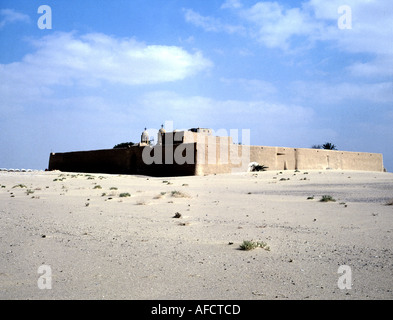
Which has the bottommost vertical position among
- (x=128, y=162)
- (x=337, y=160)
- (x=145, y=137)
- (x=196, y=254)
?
(x=196, y=254)

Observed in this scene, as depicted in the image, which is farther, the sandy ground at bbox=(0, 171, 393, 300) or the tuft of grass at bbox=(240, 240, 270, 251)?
the tuft of grass at bbox=(240, 240, 270, 251)

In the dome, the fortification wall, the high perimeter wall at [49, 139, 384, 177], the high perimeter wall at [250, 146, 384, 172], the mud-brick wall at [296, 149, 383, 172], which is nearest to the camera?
the high perimeter wall at [49, 139, 384, 177]

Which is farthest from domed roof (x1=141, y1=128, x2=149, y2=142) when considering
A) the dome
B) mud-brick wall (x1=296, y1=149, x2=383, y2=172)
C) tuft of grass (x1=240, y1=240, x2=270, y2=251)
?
tuft of grass (x1=240, y1=240, x2=270, y2=251)

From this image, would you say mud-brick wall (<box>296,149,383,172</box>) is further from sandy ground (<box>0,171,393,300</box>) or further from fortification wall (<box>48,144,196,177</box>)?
sandy ground (<box>0,171,393,300</box>)

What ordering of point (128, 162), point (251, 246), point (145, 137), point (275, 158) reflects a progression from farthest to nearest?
1. point (145, 137)
2. point (128, 162)
3. point (275, 158)
4. point (251, 246)

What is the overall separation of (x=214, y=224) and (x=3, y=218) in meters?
5.25

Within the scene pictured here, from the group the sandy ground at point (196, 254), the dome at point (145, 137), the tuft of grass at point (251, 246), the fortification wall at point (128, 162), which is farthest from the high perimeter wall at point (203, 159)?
the tuft of grass at point (251, 246)

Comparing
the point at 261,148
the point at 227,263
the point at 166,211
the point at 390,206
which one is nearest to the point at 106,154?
the point at 261,148

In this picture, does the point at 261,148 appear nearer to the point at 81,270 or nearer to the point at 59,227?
the point at 59,227

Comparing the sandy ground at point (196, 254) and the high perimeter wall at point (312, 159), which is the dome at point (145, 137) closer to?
the high perimeter wall at point (312, 159)

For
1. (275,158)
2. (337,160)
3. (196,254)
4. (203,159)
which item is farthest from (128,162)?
(196,254)

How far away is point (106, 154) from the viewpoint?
3944 centimetres

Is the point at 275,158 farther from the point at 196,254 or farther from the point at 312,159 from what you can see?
the point at 196,254

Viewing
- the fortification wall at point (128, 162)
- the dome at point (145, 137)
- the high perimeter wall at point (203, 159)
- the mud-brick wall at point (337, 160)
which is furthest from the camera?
the dome at point (145, 137)
